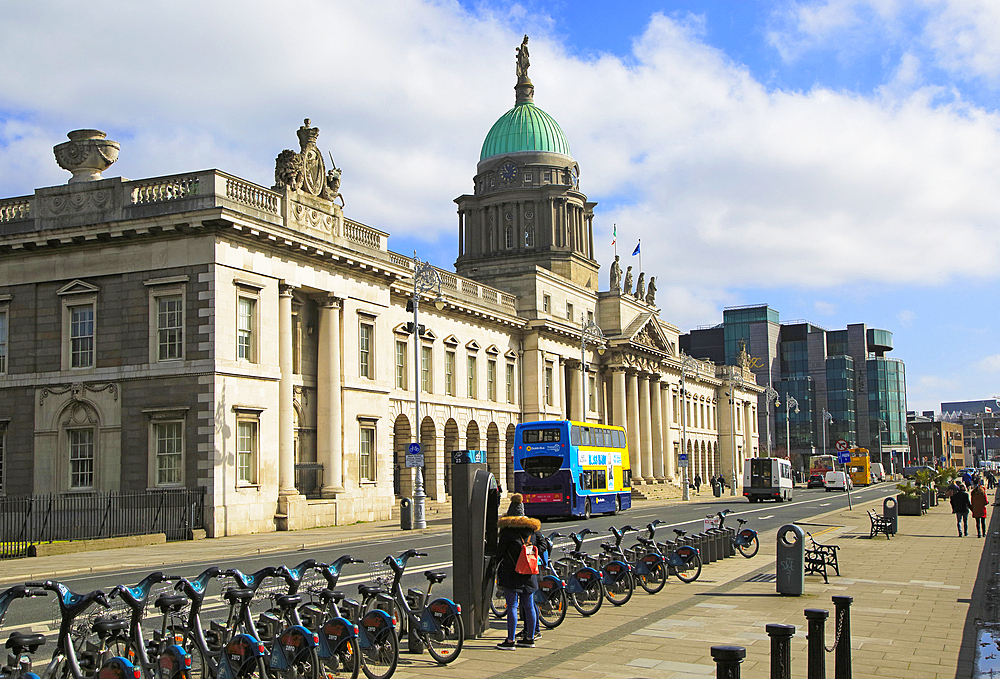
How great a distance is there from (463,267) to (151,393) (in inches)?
2075

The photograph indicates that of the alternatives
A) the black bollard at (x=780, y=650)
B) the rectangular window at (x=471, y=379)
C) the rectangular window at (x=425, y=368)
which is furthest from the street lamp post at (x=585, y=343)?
the black bollard at (x=780, y=650)

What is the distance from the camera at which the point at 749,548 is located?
23797mm

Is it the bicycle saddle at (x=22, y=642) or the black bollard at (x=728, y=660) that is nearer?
the black bollard at (x=728, y=660)

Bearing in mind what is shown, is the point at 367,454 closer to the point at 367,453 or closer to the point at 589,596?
the point at 367,453

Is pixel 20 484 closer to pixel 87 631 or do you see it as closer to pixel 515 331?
pixel 87 631

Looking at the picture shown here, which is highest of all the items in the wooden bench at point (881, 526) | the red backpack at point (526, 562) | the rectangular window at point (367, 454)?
the rectangular window at point (367, 454)

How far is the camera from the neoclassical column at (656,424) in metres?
83.9

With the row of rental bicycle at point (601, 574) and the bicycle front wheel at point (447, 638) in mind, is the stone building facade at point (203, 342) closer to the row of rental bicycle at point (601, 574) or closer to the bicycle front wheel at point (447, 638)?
the row of rental bicycle at point (601, 574)

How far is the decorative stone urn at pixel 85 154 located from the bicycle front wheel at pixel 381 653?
29.2m

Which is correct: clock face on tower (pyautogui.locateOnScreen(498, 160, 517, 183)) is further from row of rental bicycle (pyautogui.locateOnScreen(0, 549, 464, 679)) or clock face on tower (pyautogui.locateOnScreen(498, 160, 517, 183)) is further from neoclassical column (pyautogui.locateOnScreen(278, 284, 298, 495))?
row of rental bicycle (pyautogui.locateOnScreen(0, 549, 464, 679))

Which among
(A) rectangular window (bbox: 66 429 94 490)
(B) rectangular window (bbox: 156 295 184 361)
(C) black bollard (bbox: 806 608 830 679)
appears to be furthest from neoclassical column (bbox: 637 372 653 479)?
(C) black bollard (bbox: 806 608 830 679)

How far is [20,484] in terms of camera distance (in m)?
34.8

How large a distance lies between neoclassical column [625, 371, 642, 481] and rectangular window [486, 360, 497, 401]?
19.8 m

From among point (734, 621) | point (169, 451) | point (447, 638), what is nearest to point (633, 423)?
point (169, 451)
